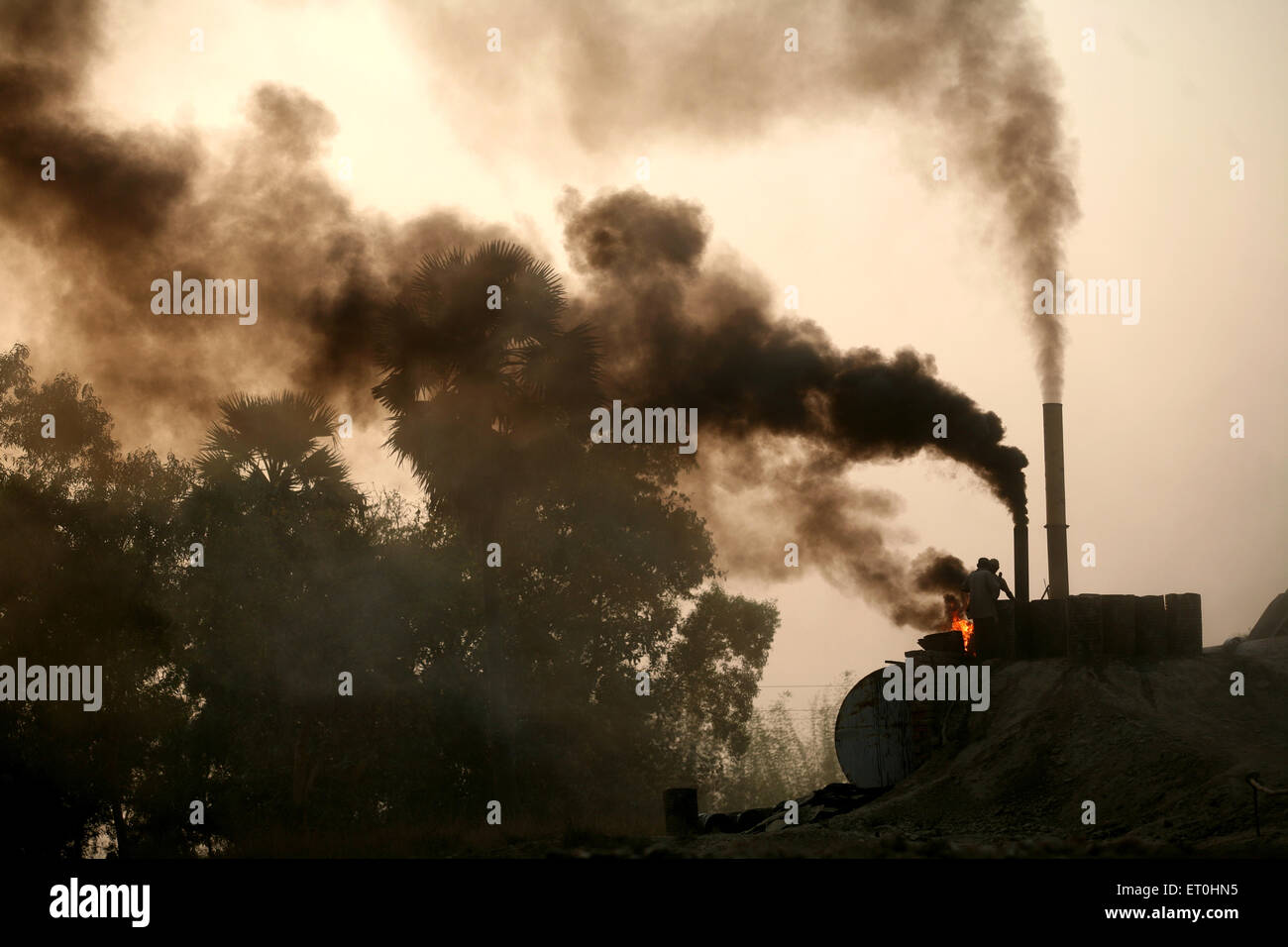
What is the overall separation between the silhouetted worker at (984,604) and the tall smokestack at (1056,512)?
11.5ft

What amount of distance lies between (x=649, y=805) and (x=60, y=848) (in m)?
14.5

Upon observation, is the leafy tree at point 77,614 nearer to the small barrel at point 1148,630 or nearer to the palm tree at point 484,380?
the palm tree at point 484,380

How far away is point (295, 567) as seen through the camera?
31672 millimetres

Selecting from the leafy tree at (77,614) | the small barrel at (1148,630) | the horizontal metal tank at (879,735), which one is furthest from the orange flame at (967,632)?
the leafy tree at (77,614)

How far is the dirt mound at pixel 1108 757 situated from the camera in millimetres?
16672

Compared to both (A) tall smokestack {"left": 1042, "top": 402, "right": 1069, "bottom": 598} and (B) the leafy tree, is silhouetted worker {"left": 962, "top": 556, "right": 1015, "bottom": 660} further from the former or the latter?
(B) the leafy tree

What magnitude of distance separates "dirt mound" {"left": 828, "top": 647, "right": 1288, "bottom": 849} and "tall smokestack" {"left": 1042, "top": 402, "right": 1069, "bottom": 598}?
15.3 feet

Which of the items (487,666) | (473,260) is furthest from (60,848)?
(473,260)

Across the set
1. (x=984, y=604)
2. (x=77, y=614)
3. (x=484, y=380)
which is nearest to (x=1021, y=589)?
(x=984, y=604)

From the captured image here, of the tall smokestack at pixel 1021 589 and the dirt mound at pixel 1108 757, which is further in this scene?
the tall smokestack at pixel 1021 589

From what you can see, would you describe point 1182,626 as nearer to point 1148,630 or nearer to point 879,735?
point 1148,630

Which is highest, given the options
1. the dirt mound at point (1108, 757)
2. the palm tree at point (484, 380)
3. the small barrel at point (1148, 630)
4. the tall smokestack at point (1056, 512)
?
the palm tree at point (484, 380)

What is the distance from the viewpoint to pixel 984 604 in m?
22.2
